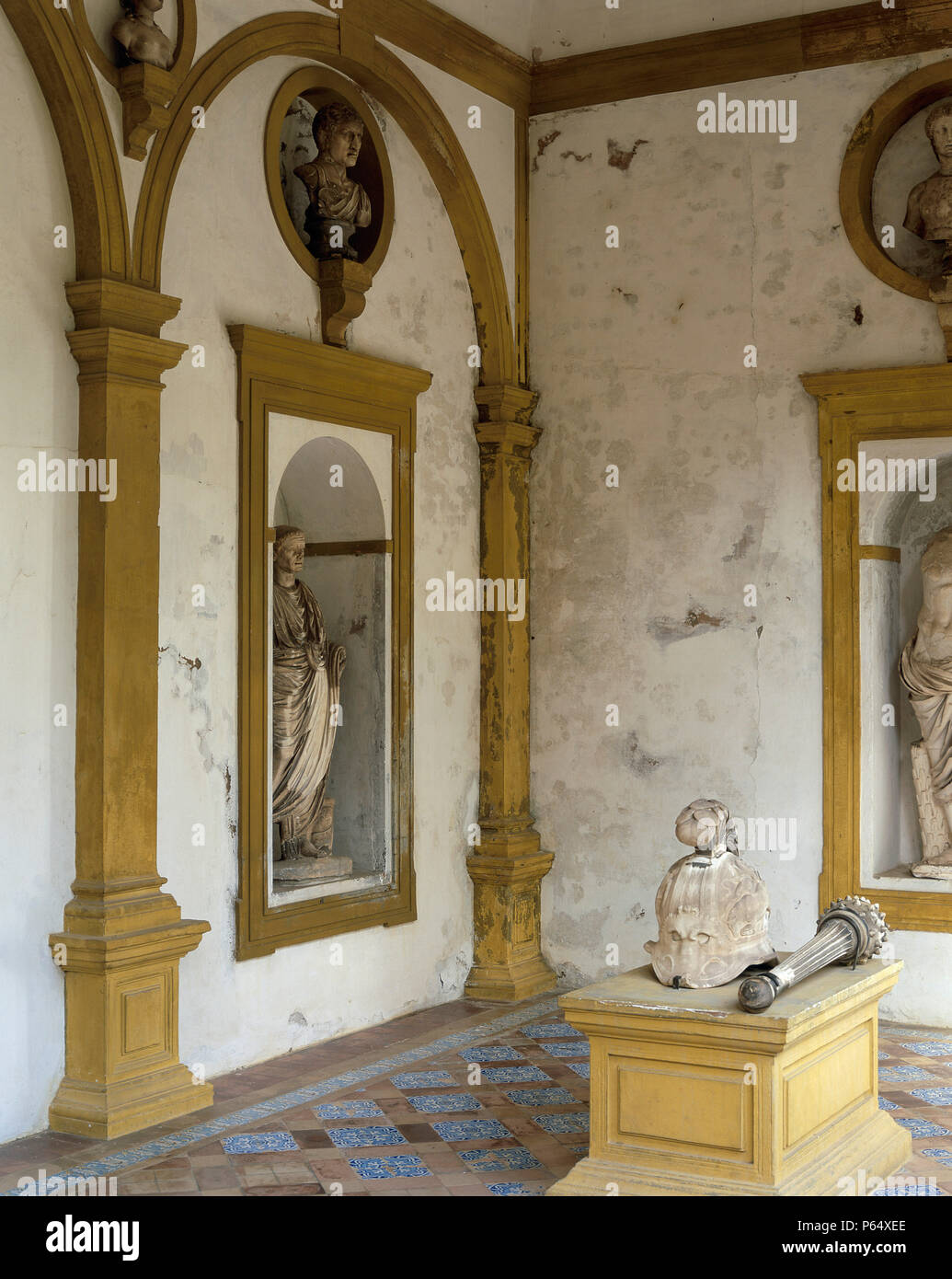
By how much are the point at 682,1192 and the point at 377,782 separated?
137 inches

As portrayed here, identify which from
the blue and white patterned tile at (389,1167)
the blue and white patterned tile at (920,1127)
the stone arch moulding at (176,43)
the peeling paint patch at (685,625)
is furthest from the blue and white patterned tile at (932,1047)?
the stone arch moulding at (176,43)

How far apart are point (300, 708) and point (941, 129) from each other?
14.1ft

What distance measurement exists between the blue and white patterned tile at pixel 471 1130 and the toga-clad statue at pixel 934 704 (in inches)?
120

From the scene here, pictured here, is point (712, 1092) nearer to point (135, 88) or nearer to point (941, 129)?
point (135, 88)

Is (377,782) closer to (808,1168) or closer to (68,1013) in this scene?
(68,1013)

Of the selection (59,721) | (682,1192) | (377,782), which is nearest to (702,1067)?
(682,1192)

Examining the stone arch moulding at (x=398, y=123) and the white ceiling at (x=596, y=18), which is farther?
the white ceiling at (x=596, y=18)

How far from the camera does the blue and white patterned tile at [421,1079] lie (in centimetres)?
637

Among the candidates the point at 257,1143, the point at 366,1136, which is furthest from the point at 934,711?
the point at 257,1143

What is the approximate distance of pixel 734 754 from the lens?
810 cm

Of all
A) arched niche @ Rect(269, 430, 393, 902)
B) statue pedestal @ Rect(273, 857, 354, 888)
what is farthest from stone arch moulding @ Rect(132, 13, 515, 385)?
statue pedestal @ Rect(273, 857, 354, 888)

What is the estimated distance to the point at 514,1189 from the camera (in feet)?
16.6

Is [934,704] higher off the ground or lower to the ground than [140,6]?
lower

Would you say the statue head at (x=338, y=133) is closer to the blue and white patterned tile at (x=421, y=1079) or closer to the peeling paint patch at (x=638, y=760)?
the peeling paint patch at (x=638, y=760)
